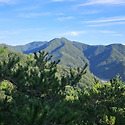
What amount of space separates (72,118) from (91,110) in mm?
6410

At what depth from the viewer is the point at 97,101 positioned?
14.3 m

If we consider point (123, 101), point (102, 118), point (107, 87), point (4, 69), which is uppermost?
point (4, 69)

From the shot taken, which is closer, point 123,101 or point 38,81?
point 38,81

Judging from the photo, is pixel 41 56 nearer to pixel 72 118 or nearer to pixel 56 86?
pixel 56 86

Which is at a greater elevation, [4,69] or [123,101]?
[4,69]

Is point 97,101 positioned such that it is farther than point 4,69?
Yes

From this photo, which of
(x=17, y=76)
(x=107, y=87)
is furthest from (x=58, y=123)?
(x=107, y=87)

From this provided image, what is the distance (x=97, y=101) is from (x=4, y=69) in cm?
845

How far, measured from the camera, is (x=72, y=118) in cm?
714

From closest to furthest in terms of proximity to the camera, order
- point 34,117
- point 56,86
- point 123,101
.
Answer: point 34,117 → point 56,86 → point 123,101

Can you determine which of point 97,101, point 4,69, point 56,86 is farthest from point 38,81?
point 97,101

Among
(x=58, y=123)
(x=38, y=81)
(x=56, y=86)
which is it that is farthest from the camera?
(x=56, y=86)

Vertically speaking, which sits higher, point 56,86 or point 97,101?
point 56,86

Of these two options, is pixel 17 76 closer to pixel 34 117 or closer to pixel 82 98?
pixel 82 98
